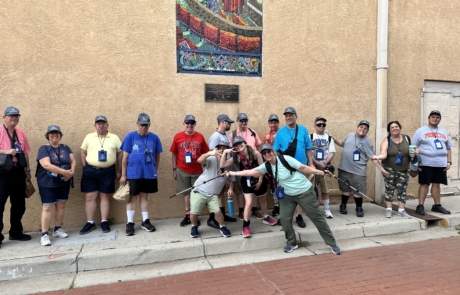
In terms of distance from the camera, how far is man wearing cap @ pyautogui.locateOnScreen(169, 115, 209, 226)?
5.29m

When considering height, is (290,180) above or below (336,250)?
above

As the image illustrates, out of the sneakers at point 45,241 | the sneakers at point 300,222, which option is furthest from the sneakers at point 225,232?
the sneakers at point 45,241

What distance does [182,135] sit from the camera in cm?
533

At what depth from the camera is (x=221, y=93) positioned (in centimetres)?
595

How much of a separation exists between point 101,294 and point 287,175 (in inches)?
107

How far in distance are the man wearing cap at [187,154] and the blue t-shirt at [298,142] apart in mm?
1226

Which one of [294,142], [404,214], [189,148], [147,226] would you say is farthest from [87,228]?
[404,214]

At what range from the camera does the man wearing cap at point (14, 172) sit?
4.46 m

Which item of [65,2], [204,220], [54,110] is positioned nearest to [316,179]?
[204,220]

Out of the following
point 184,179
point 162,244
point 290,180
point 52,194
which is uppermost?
point 290,180

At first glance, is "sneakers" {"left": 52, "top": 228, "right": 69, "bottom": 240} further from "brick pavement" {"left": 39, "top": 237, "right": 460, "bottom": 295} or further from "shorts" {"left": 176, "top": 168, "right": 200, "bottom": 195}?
"shorts" {"left": 176, "top": 168, "right": 200, "bottom": 195}

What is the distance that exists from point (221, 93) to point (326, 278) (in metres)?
3.61

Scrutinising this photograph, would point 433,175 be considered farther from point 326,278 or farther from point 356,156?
point 326,278

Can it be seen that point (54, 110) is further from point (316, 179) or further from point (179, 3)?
point (316, 179)
